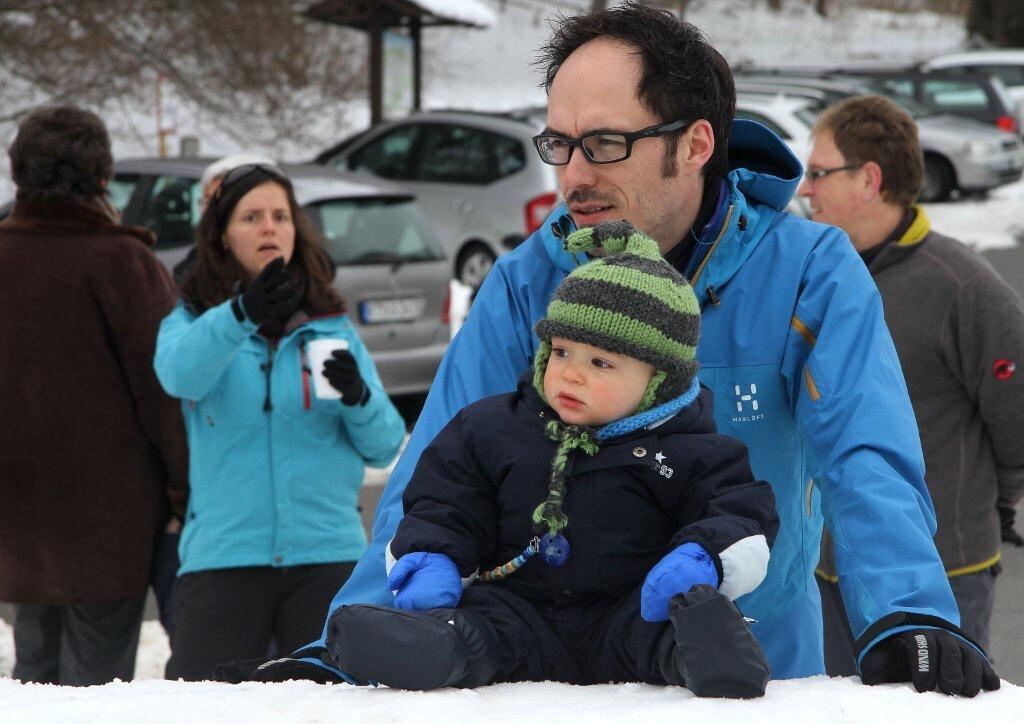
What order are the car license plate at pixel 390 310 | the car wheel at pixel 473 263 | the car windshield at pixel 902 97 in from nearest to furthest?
the car license plate at pixel 390 310, the car wheel at pixel 473 263, the car windshield at pixel 902 97

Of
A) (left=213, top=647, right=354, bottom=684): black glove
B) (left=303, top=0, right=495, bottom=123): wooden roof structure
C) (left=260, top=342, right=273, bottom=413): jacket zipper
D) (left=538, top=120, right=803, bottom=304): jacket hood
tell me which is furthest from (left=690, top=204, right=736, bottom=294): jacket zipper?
(left=303, top=0, right=495, bottom=123): wooden roof structure

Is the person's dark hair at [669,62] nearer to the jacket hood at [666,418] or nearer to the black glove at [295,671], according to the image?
the jacket hood at [666,418]

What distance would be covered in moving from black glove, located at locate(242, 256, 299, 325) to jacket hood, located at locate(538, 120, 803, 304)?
4.56ft

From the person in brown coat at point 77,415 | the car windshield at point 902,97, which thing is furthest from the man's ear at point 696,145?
the car windshield at point 902,97

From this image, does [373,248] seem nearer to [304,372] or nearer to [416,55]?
[304,372]

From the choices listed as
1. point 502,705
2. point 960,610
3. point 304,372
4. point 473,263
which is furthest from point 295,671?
point 473,263

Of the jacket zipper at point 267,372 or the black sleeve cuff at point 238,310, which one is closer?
the black sleeve cuff at point 238,310

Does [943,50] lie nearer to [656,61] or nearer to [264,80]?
[264,80]

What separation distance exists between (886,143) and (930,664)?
8.82ft

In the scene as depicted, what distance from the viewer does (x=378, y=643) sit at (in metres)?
1.92

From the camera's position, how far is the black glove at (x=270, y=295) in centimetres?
375

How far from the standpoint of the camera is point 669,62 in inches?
97.2

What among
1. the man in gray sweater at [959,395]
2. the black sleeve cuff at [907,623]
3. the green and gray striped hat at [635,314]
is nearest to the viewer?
the black sleeve cuff at [907,623]

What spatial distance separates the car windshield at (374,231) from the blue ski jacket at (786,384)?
6.13 metres
